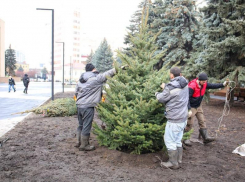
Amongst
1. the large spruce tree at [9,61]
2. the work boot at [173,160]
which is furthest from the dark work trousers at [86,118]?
the large spruce tree at [9,61]

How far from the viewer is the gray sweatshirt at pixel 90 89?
202 inches

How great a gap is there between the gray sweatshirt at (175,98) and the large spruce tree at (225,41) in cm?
874

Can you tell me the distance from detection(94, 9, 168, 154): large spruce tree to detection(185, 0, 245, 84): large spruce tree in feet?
27.1

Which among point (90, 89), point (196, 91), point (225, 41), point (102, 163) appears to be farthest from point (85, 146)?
point (225, 41)

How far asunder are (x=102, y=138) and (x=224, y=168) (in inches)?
94.0

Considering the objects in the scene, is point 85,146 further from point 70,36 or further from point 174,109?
point 70,36

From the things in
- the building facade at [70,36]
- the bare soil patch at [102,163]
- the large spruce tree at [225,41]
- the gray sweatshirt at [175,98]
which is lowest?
the bare soil patch at [102,163]

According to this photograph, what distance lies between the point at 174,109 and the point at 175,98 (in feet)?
0.64

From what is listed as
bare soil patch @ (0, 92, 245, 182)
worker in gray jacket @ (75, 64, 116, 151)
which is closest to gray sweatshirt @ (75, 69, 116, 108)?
worker in gray jacket @ (75, 64, 116, 151)

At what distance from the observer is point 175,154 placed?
14.4 ft

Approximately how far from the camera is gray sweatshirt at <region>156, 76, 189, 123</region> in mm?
4215

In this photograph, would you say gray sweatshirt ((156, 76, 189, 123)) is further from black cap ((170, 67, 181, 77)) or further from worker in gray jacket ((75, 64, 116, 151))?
worker in gray jacket ((75, 64, 116, 151))

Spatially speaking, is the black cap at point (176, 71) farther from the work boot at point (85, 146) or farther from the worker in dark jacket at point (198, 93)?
the work boot at point (85, 146)

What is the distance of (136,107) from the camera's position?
4.59m
